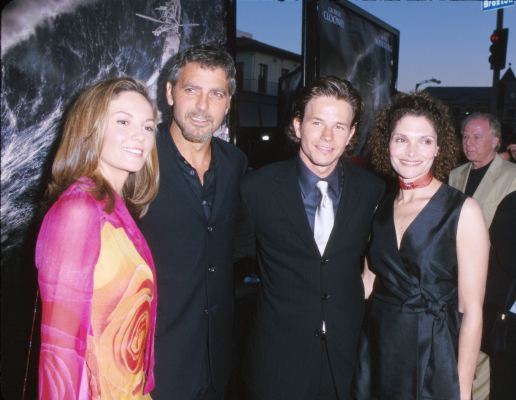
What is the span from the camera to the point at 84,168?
1.54m

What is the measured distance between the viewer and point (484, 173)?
14.4 feet

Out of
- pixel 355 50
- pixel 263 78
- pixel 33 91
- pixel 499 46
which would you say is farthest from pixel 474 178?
pixel 263 78

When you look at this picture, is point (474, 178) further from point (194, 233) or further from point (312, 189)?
point (194, 233)

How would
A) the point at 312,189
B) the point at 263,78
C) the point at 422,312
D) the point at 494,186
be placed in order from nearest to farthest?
1. the point at 422,312
2. the point at 312,189
3. the point at 494,186
4. the point at 263,78

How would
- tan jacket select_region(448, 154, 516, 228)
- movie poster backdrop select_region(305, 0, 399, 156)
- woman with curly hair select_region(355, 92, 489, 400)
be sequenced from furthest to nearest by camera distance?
movie poster backdrop select_region(305, 0, 399, 156), tan jacket select_region(448, 154, 516, 228), woman with curly hair select_region(355, 92, 489, 400)

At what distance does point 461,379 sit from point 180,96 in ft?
→ 6.54

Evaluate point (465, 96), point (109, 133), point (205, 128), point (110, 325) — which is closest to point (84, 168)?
point (109, 133)

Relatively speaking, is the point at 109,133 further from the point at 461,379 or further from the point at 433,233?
the point at 461,379

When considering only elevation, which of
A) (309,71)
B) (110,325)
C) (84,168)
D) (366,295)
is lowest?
(366,295)

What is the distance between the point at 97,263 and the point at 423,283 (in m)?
1.41

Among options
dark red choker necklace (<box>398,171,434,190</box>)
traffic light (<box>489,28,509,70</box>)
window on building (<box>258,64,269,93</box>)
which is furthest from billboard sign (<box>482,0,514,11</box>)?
window on building (<box>258,64,269,93</box>)

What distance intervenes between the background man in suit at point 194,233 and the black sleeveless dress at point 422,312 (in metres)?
0.81

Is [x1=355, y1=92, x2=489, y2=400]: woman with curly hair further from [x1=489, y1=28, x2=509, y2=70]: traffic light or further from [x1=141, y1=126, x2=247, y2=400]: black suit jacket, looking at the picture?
[x1=489, y1=28, x2=509, y2=70]: traffic light

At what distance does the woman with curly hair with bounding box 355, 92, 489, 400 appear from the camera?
1.90 m
